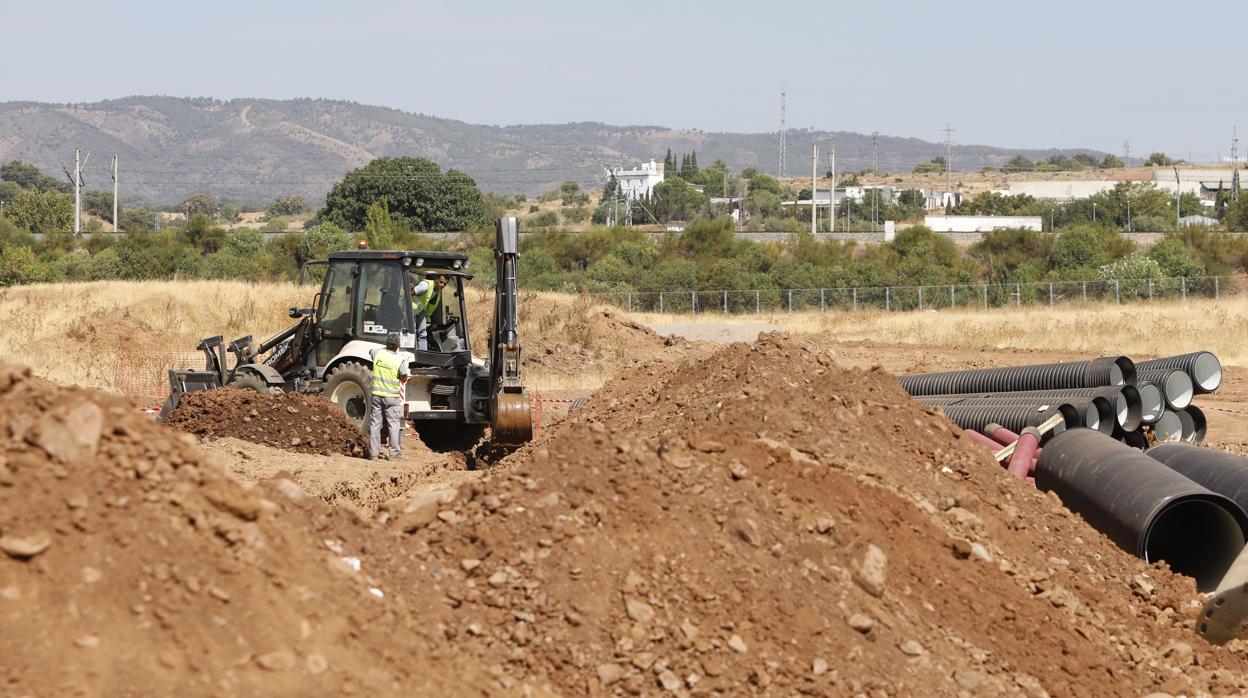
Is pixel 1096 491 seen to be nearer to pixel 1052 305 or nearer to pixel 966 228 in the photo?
pixel 1052 305

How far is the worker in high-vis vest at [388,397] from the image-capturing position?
1407 cm

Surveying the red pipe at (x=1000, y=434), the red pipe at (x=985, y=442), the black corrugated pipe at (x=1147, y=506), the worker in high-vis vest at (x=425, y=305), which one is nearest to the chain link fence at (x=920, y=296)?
the worker in high-vis vest at (x=425, y=305)

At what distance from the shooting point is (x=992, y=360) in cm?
2798

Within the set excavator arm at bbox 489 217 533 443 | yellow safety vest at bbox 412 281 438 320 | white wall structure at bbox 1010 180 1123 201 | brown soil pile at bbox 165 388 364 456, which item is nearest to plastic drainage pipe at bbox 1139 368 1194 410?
excavator arm at bbox 489 217 533 443

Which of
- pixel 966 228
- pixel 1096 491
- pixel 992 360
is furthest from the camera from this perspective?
pixel 966 228

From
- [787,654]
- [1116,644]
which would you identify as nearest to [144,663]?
[787,654]

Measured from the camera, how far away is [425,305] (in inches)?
601

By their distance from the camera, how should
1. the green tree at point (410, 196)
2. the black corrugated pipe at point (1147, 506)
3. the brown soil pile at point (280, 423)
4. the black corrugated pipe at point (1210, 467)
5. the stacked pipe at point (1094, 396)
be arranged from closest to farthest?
1. the black corrugated pipe at point (1147, 506)
2. the black corrugated pipe at point (1210, 467)
3. the stacked pipe at point (1094, 396)
4. the brown soil pile at point (280, 423)
5. the green tree at point (410, 196)

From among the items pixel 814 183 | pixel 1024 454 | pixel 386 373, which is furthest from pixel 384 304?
pixel 814 183

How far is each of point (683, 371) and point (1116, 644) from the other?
5003mm

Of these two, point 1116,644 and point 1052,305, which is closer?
point 1116,644

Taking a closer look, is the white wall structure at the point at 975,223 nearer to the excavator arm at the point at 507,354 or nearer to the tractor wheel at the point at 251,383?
the tractor wheel at the point at 251,383

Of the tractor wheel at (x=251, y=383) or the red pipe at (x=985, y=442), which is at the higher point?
the tractor wheel at (x=251, y=383)

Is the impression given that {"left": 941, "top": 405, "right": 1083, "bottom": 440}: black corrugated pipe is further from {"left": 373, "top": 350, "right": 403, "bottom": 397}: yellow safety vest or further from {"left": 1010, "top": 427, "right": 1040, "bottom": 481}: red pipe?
{"left": 373, "top": 350, "right": 403, "bottom": 397}: yellow safety vest
